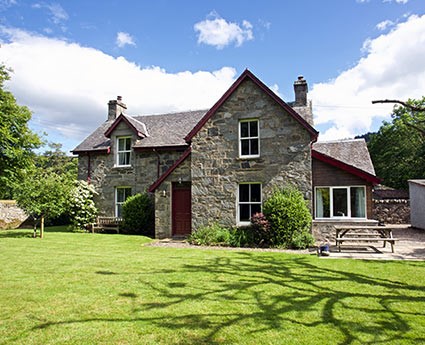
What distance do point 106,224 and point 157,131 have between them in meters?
6.73

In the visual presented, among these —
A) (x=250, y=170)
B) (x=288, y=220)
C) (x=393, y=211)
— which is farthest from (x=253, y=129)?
(x=393, y=211)

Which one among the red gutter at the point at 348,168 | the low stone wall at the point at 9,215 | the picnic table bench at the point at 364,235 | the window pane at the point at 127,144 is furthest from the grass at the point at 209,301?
the low stone wall at the point at 9,215

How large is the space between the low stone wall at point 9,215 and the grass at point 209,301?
13116 mm

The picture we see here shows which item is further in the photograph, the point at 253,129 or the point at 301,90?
the point at 301,90

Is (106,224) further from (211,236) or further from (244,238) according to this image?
(244,238)

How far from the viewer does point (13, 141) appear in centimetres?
2023

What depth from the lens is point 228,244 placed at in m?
12.8

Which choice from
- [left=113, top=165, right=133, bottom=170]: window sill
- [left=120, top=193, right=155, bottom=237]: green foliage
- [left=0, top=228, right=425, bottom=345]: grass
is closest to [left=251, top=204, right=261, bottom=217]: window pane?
[left=0, top=228, right=425, bottom=345]: grass

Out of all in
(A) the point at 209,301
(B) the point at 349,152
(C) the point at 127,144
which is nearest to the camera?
(A) the point at 209,301

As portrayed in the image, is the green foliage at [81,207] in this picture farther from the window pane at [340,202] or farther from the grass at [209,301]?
the window pane at [340,202]

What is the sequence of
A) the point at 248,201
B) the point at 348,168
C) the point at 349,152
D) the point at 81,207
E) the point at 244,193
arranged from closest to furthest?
1. the point at 348,168
2. the point at 248,201
3. the point at 244,193
4. the point at 349,152
5. the point at 81,207

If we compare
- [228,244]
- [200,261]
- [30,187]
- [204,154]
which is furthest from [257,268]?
[30,187]

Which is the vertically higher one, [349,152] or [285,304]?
[349,152]

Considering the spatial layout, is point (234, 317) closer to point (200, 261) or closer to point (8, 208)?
point (200, 261)
